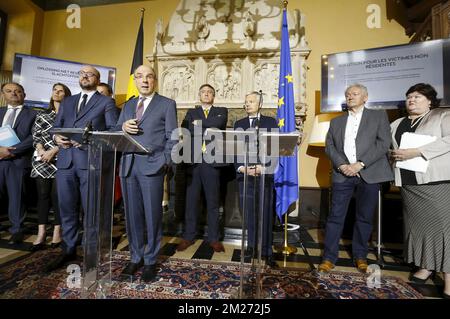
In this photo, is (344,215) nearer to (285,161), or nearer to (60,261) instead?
(285,161)

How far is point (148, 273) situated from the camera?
5.42 feet

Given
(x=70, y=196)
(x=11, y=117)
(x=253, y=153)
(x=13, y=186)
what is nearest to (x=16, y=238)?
(x=13, y=186)

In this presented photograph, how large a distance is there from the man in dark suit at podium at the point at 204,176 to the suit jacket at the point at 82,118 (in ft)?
2.80

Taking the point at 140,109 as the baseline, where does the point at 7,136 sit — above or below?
below

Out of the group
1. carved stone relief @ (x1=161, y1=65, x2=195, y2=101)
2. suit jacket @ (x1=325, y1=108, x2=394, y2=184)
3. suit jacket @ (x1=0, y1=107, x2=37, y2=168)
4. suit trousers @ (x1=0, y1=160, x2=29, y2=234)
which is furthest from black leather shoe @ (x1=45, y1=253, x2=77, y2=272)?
carved stone relief @ (x1=161, y1=65, x2=195, y2=101)

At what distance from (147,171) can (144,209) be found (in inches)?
12.5

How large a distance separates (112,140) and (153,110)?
50 cm

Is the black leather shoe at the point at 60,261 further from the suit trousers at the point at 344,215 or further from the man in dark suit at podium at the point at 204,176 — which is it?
the suit trousers at the point at 344,215

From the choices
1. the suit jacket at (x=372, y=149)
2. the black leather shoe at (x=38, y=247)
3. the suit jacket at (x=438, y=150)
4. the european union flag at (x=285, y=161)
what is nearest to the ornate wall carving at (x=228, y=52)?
the european union flag at (x=285, y=161)

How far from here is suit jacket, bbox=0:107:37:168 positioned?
93.6 inches

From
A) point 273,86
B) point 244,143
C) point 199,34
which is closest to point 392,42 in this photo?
point 273,86

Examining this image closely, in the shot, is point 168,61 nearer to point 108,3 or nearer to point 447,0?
point 108,3

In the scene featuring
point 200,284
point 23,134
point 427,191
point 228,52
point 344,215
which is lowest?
point 200,284

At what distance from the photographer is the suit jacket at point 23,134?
2.38m
